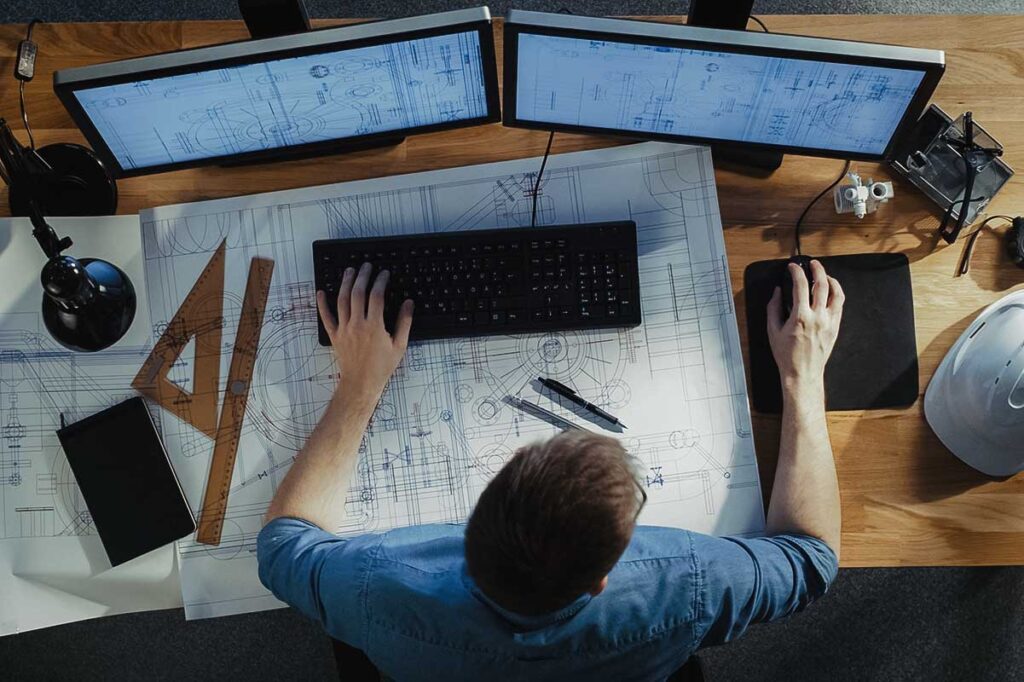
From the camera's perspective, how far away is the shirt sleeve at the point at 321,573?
0.92 metres

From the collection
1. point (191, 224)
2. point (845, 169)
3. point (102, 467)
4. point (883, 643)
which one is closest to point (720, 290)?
point (845, 169)

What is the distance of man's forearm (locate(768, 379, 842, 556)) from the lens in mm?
996

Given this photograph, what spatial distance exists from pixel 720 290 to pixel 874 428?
27 cm

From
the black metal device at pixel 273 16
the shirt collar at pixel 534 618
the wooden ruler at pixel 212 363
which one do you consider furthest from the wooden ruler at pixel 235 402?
the shirt collar at pixel 534 618

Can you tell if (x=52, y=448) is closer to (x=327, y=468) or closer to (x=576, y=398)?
(x=327, y=468)

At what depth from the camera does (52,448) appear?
3.58 feet

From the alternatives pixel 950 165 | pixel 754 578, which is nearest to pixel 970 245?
pixel 950 165

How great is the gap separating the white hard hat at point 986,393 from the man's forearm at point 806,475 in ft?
0.50

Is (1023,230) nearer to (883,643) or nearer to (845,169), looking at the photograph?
(845,169)

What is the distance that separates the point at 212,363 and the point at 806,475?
80 centimetres

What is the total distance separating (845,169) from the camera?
3.62ft

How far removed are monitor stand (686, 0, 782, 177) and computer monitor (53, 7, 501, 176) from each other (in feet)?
0.88

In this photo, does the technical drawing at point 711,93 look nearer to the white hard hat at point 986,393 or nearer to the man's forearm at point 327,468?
the white hard hat at point 986,393

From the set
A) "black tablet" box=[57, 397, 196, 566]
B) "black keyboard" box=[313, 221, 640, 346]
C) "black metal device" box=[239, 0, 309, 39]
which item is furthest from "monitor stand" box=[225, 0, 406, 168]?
"black tablet" box=[57, 397, 196, 566]
